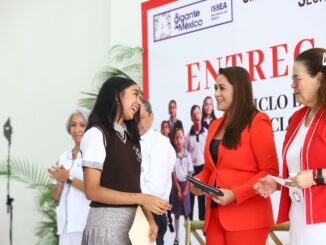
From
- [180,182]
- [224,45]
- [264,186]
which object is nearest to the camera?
[264,186]

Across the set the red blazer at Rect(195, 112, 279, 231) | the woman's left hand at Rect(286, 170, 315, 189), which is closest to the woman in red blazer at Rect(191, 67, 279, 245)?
the red blazer at Rect(195, 112, 279, 231)

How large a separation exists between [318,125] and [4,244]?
519 centimetres

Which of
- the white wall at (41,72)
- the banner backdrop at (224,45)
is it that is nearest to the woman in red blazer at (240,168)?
the banner backdrop at (224,45)

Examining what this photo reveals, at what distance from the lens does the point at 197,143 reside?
15.8 ft

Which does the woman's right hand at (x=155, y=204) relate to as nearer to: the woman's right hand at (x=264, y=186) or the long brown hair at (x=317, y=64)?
the woman's right hand at (x=264, y=186)

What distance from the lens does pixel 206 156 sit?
9.78 feet

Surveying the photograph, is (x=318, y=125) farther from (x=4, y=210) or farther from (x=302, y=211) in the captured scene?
(x=4, y=210)

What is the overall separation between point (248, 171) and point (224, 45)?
1.96m

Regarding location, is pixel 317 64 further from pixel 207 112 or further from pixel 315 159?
pixel 207 112

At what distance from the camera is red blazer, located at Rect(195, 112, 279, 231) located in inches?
110

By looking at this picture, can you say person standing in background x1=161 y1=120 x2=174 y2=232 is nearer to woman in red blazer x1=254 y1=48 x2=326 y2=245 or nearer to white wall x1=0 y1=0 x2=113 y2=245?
white wall x1=0 y1=0 x2=113 y2=245

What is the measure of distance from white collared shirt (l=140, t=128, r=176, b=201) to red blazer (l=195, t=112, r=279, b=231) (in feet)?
3.52

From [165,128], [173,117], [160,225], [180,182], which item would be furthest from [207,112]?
[160,225]

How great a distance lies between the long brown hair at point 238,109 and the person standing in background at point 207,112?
5.53 feet
